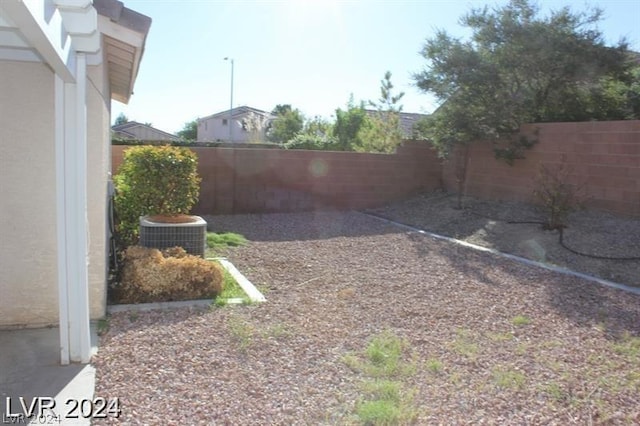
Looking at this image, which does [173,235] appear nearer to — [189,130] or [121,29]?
[121,29]

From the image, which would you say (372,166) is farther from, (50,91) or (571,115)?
(50,91)

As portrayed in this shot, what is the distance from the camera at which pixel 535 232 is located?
877cm

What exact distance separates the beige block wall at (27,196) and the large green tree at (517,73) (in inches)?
338

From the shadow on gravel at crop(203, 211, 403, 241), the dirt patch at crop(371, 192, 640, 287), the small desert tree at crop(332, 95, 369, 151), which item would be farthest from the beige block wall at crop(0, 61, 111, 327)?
the small desert tree at crop(332, 95, 369, 151)

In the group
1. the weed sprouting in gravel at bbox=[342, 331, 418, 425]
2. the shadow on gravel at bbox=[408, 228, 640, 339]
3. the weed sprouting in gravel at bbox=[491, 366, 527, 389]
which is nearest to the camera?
the weed sprouting in gravel at bbox=[342, 331, 418, 425]

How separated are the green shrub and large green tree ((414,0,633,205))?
6619 mm

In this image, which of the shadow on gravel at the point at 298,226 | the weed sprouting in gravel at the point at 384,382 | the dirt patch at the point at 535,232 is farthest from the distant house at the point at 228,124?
the weed sprouting in gravel at the point at 384,382

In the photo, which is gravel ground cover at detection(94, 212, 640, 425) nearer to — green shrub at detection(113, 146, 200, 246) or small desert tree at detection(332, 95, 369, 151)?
green shrub at detection(113, 146, 200, 246)

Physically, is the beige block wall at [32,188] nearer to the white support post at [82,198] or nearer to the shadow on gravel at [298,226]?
the white support post at [82,198]

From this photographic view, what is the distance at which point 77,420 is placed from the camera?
9.78 feet

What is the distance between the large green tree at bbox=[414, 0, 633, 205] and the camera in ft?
34.1

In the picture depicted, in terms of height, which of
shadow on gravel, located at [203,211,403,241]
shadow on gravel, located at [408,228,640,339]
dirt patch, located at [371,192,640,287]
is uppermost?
dirt patch, located at [371,192,640,287]

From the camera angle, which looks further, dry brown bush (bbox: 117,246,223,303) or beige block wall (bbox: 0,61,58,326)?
dry brown bush (bbox: 117,246,223,303)

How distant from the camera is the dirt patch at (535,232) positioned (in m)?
7.10
